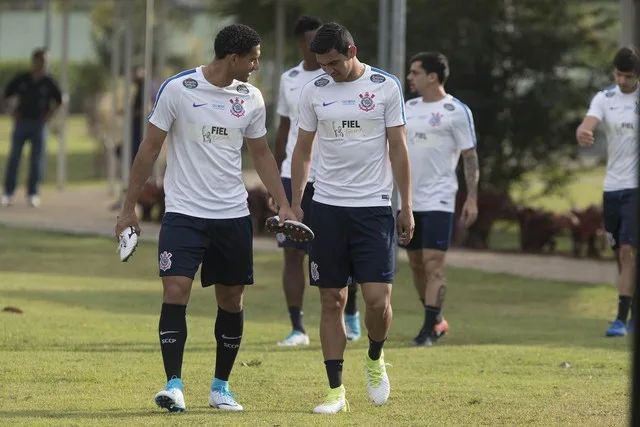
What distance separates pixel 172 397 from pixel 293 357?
8.90 feet

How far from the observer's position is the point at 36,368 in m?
9.67

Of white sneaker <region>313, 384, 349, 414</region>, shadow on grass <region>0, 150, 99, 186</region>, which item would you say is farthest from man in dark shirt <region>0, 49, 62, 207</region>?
white sneaker <region>313, 384, 349, 414</region>

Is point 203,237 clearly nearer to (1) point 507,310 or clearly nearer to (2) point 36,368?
(2) point 36,368

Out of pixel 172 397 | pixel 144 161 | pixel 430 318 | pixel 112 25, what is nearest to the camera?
pixel 172 397

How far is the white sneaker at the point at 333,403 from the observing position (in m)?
8.46

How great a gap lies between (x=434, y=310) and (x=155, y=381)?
10.2 feet

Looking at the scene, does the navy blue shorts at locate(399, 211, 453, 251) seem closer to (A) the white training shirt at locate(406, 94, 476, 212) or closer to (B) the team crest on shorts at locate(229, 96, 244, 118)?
(A) the white training shirt at locate(406, 94, 476, 212)

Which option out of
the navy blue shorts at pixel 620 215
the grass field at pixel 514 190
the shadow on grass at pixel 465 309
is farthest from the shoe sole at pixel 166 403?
the grass field at pixel 514 190

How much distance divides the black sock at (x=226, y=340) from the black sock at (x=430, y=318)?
3.32m

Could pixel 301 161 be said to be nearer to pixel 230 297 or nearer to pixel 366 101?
pixel 366 101

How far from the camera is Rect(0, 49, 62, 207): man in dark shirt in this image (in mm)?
22906

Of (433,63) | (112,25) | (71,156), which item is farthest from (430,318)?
(71,156)

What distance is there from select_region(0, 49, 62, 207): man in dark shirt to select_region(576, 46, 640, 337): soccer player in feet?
40.5

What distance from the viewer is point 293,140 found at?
11320 mm
